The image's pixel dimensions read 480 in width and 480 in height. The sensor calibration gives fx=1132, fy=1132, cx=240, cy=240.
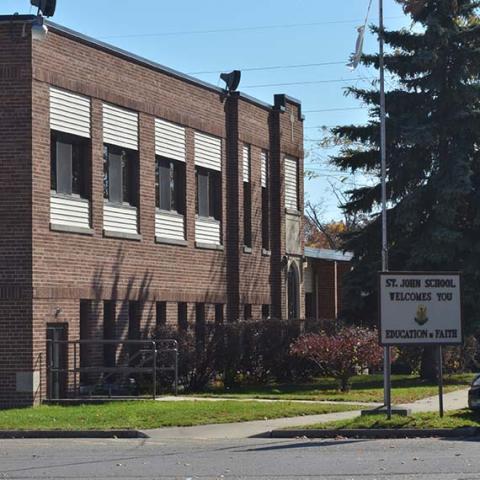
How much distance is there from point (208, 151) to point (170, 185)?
2.13 meters

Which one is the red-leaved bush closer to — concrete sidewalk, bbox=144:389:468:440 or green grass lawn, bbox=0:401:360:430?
green grass lawn, bbox=0:401:360:430

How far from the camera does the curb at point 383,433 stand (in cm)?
1802

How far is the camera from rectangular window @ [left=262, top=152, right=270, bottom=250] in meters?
34.6

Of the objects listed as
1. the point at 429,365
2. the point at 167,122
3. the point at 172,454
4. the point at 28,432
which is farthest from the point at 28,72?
the point at 429,365

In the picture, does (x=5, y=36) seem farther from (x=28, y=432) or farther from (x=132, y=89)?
(x=28, y=432)

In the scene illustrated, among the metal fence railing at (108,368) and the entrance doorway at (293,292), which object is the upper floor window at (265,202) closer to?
the entrance doorway at (293,292)

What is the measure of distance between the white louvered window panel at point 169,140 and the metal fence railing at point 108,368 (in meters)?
5.14

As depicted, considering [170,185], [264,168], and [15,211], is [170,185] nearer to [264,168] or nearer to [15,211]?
[264,168]

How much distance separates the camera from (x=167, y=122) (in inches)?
1147

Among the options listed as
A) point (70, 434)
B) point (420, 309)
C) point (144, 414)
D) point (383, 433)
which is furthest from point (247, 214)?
point (383, 433)

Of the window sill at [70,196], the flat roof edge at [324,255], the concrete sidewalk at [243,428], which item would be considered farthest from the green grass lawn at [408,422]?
the flat roof edge at [324,255]

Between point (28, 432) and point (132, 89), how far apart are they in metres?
11.1

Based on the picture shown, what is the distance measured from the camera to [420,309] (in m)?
19.5

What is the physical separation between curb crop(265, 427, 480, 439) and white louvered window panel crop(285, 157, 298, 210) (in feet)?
58.4
